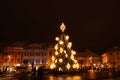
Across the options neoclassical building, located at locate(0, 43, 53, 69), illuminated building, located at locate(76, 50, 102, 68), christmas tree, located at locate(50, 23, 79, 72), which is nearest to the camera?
christmas tree, located at locate(50, 23, 79, 72)

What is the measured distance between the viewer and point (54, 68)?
42.9 metres

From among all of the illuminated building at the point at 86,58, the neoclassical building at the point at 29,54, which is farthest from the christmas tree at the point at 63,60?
the illuminated building at the point at 86,58

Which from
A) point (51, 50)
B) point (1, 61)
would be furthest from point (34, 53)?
point (1, 61)

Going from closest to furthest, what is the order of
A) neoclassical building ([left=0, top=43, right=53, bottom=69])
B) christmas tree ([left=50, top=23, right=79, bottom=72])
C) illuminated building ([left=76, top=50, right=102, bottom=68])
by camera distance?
christmas tree ([left=50, top=23, right=79, bottom=72]), neoclassical building ([left=0, top=43, right=53, bottom=69]), illuminated building ([left=76, top=50, right=102, bottom=68])

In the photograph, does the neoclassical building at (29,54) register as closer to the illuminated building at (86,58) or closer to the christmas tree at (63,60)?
the illuminated building at (86,58)

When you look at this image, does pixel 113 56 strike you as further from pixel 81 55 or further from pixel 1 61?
pixel 1 61

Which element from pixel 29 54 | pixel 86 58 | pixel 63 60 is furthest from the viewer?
pixel 86 58

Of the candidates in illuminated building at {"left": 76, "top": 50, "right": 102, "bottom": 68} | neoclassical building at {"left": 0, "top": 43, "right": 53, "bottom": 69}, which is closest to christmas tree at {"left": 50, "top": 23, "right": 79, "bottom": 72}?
neoclassical building at {"left": 0, "top": 43, "right": 53, "bottom": 69}

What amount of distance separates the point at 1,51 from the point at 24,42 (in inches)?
561

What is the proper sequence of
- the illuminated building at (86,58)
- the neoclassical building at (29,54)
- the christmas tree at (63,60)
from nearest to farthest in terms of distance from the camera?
the christmas tree at (63,60) → the neoclassical building at (29,54) → the illuminated building at (86,58)

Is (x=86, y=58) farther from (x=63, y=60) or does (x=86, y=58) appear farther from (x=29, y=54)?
(x=63, y=60)

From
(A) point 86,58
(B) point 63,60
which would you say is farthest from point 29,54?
(B) point 63,60

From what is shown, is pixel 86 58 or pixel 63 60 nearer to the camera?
pixel 63 60

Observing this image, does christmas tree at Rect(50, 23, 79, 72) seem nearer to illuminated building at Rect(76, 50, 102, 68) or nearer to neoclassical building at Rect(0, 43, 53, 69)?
neoclassical building at Rect(0, 43, 53, 69)
